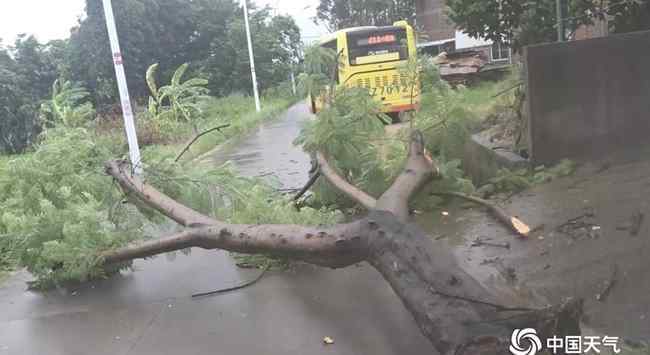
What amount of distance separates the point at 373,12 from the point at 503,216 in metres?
48.3

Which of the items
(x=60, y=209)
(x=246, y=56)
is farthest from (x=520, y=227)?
(x=246, y=56)

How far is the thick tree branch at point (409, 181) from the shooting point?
167 inches

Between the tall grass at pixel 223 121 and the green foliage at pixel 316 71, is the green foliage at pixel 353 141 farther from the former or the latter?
the tall grass at pixel 223 121

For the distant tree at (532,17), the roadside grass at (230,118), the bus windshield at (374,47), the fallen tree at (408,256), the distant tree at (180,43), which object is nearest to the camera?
the fallen tree at (408,256)

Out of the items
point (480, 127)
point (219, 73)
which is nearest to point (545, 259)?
point (480, 127)

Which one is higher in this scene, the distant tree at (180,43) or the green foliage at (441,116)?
the distant tree at (180,43)

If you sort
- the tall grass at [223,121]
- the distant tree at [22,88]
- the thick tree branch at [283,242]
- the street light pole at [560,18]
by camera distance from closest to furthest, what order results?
the thick tree branch at [283,242] < the street light pole at [560,18] < the tall grass at [223,121] < the distant tree at [22,88]

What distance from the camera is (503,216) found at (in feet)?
18.1

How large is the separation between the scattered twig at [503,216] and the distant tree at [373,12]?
4524 centimetres

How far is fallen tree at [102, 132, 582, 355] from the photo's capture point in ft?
9.23

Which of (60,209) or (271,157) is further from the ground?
(60,209)

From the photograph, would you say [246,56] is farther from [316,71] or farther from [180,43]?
[316,71]

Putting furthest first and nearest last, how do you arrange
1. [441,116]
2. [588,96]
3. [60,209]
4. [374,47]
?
[374,47] → [588,96] → [441,116] → [60,209]

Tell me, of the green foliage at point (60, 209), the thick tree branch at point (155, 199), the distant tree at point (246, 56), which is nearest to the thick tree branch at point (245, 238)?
the thick tree branch at point (155, 199)
